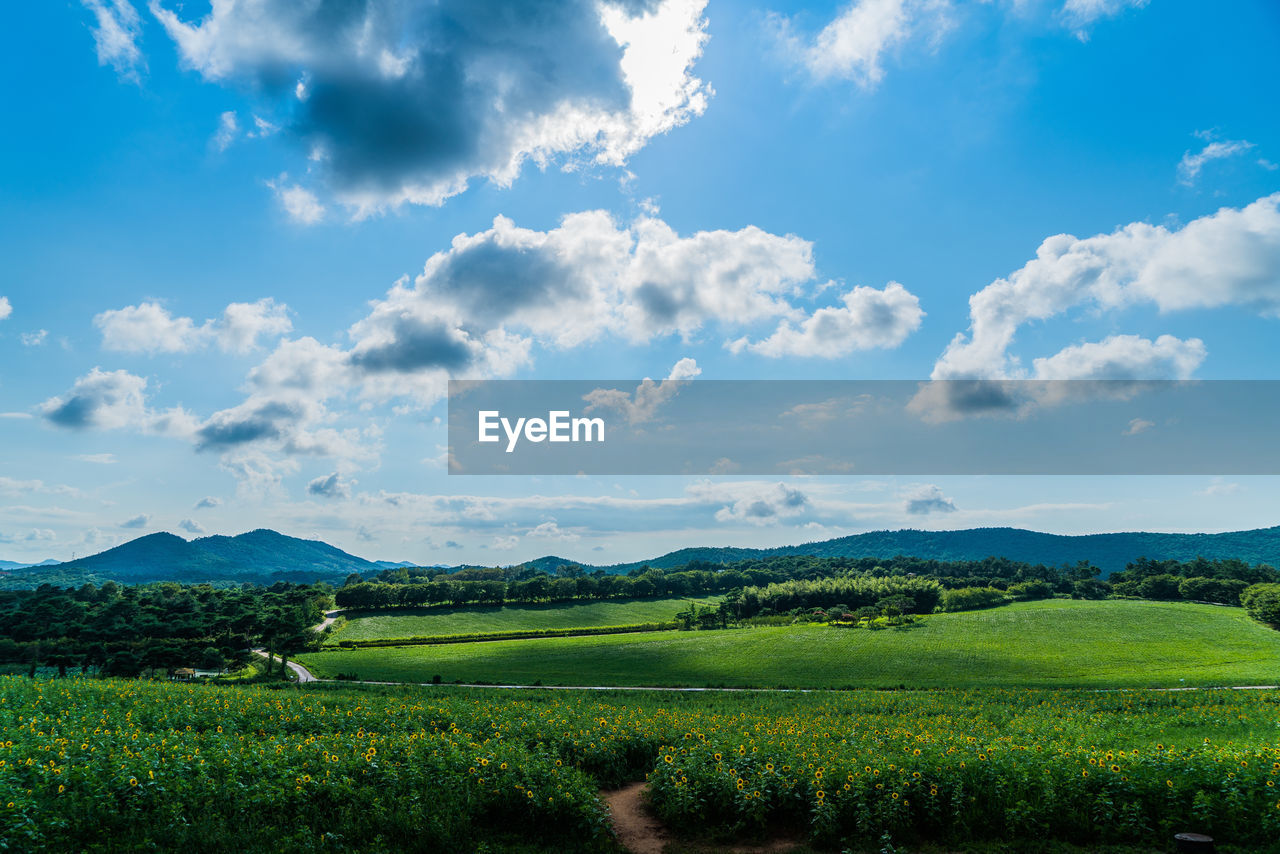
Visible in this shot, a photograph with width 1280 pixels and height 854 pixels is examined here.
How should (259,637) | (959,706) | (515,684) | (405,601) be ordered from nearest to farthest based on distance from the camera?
(959,706)
(515,684)
(259,637)
(405,601)

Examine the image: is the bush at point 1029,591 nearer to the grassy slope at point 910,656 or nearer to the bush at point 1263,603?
the bush at point 1263,603

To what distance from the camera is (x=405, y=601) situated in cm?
13538

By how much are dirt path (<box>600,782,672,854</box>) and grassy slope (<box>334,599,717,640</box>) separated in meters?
99.4

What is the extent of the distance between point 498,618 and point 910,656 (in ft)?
255

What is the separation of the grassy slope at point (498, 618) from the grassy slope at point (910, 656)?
19.7 metres

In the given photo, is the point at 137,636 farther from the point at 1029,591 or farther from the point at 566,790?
the point at 1029,591

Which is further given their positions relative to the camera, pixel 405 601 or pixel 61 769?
pixel 405 601

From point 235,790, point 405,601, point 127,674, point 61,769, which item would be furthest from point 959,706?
point 405,601

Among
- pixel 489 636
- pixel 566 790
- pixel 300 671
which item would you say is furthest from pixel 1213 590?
pixel 300 671

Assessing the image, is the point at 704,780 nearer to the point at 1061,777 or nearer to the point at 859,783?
the point at 859,783

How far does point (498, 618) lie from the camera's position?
4702 inches

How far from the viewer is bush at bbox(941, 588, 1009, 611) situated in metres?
123

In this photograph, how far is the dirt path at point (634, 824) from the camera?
12552 millimetres

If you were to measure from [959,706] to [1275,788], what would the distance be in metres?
22.9
